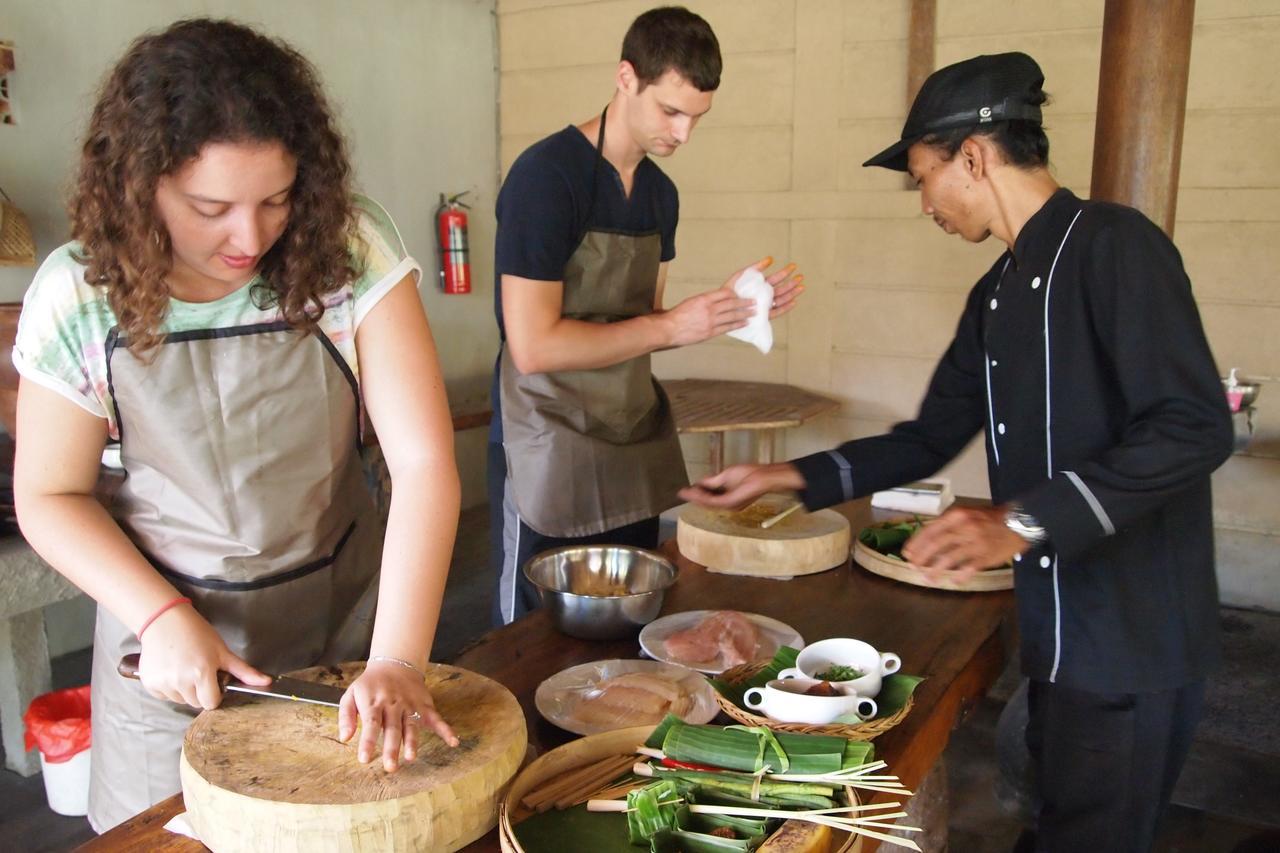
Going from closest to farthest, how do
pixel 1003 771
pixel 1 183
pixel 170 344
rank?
pixel 170 344
pixel 1003 771
pixel 1 183

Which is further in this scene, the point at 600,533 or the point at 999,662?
the point at 600,533

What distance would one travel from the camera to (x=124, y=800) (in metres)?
Answer: 1.48

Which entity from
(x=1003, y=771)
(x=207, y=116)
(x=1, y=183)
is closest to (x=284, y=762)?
(x=207, y=116)

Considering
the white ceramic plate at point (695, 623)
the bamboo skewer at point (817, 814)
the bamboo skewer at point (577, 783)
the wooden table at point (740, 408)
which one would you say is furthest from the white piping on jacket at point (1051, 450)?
the wooden table at point (740, 408)

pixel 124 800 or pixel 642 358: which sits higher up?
pixel 642 358

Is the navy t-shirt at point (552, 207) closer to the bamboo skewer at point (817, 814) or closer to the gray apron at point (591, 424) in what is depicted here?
the gray apron at point (591, 424)

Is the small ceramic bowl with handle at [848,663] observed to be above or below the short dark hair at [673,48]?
below

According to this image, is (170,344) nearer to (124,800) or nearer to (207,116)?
(207,116)

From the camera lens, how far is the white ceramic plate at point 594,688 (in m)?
1.39

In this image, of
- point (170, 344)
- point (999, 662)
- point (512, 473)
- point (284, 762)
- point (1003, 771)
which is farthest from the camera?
point (1003, 771)

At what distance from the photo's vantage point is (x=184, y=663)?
1.23 m

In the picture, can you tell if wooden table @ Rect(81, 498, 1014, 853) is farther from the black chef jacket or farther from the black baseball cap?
Answer: the black baseball cap

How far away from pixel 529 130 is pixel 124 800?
16.5 ft

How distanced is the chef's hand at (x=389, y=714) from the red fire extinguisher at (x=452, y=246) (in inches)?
181
